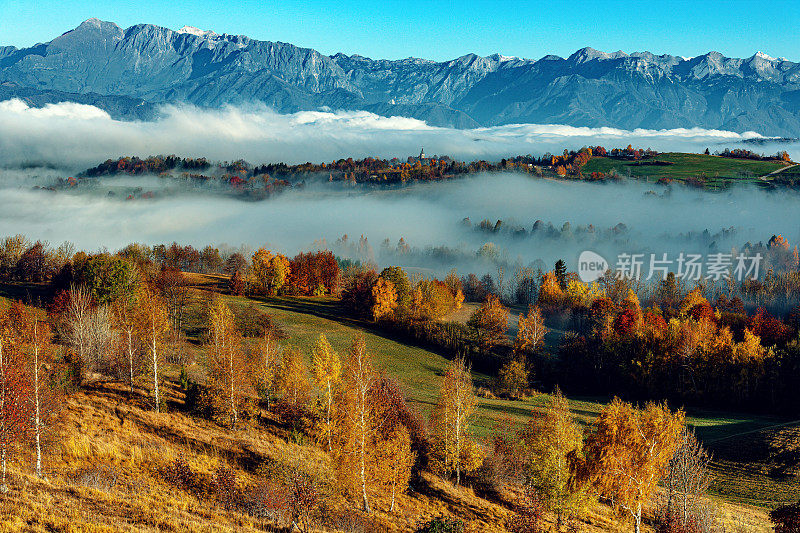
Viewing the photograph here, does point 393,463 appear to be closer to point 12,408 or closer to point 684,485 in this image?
point 684,485

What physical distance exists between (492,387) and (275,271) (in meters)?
60.6


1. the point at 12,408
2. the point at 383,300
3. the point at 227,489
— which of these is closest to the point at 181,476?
the point at 227,489

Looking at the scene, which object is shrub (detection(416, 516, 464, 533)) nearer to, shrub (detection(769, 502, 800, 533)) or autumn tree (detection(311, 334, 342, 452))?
shrub (detection(769, 502, 800, 533))

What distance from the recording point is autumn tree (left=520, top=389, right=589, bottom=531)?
38.0m

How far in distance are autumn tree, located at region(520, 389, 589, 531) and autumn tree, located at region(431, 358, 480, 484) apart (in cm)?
607

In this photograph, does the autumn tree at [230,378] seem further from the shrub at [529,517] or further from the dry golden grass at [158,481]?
the shrub at [529,517]

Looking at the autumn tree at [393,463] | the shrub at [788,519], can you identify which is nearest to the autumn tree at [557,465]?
the autumn tree at [393,463]

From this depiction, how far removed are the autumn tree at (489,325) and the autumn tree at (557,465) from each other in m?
62.3

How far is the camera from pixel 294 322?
101188mm

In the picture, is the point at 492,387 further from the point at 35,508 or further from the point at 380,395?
the point at 35,508

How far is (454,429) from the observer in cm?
4394

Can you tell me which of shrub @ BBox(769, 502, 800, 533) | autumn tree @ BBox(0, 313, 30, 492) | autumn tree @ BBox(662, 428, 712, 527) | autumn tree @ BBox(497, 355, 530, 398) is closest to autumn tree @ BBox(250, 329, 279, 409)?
autumn tree @ BBox(0, 313, 30, 492)

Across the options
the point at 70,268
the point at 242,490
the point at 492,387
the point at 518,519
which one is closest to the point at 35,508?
the point at 242,490

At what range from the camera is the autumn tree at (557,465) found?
3800cm
